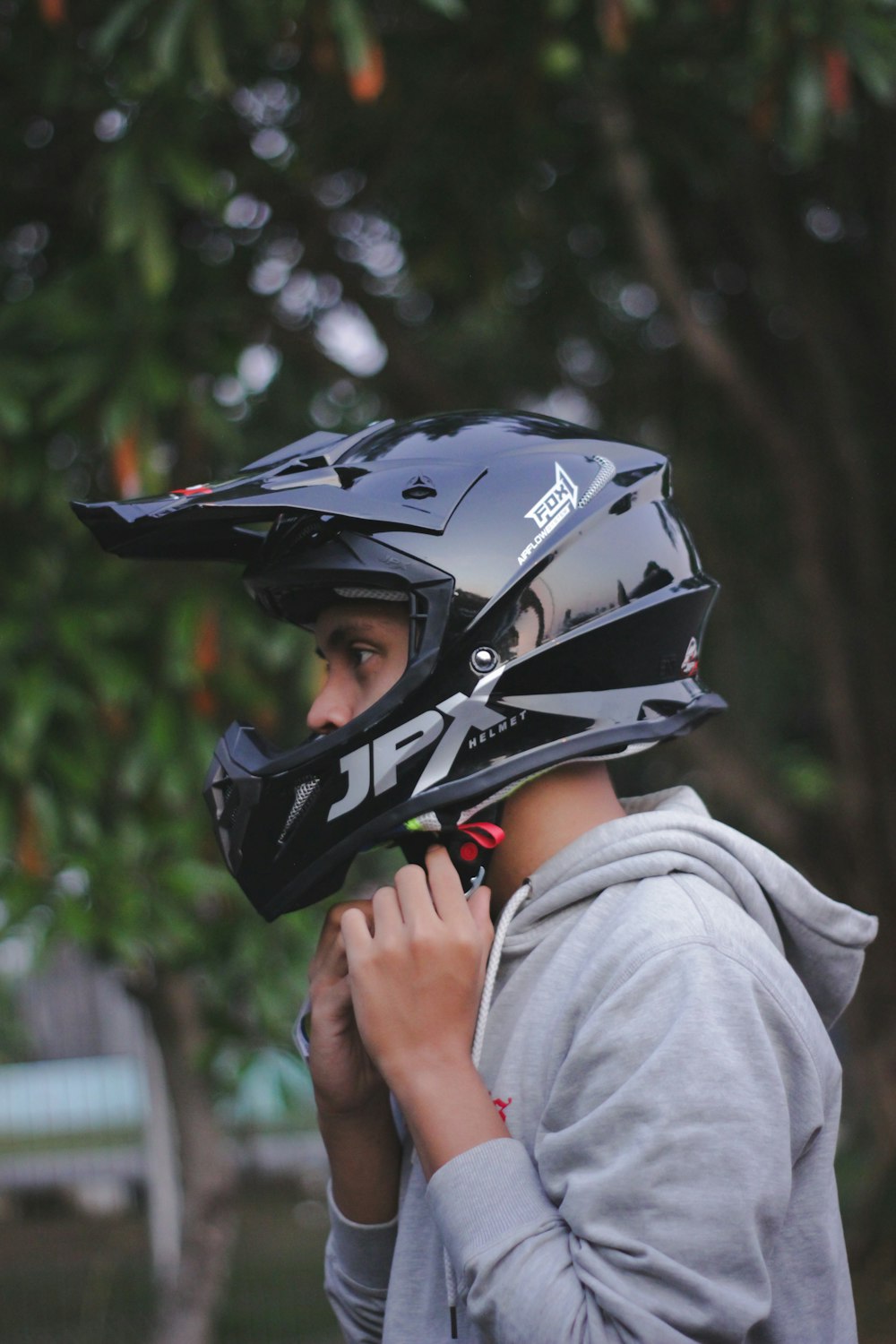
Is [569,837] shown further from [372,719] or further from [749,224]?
[749,224]

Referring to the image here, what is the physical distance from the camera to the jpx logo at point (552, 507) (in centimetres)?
183

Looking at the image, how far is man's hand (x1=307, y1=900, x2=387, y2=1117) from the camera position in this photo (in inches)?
70.9

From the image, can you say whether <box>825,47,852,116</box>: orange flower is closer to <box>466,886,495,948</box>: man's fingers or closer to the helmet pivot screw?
the helmet pivot screw

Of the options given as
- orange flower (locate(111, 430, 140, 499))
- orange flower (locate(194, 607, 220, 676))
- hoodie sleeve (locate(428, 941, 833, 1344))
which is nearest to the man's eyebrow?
hoodie sleeve (locate(428, 941, 833, 1344))

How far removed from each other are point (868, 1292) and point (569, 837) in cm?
532

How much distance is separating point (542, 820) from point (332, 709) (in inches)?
12.9

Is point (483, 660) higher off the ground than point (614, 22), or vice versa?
point (614, 22)

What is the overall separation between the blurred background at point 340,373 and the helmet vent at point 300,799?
2.13m

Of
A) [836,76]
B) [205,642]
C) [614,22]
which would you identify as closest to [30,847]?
[205,642]

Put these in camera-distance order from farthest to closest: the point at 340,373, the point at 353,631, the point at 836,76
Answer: the point at 340,373, the point at 836,76, the point at 353,631

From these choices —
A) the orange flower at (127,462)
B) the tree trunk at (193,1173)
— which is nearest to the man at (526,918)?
the orange flower at (127,462)

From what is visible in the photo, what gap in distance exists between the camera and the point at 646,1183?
1365mm

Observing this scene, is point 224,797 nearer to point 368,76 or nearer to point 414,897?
point 414,897

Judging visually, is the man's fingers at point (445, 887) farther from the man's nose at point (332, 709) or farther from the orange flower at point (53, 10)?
the orange flower at point (53, 10)
